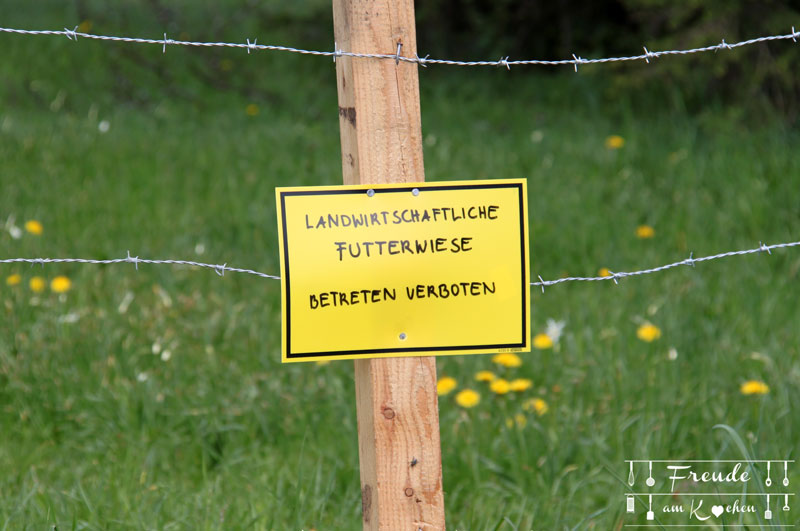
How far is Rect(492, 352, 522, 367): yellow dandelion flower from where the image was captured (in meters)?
2.53

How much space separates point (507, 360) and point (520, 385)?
A: 0.59ft

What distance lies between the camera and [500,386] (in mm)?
2379

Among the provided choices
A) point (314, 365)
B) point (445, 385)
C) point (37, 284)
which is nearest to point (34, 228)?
point (37, 284)

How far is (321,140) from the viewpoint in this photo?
4.88m

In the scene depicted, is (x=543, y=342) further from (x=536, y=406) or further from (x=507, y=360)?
(x=536, y=406)

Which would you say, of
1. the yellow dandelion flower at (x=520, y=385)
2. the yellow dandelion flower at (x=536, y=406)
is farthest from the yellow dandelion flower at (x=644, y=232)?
the yellow dandelion flower at (x=536, y=406)

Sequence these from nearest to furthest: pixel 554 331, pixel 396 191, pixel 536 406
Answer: pixel 396 191 → pixel 536 406 → pixel 554 331

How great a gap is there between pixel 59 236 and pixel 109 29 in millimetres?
4780

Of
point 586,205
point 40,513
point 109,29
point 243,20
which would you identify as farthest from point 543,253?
point 243,20

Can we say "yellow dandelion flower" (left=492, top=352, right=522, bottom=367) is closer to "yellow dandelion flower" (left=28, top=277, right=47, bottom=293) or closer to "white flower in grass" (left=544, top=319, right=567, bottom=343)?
"white flower in grass" (left=544, top=319, right=567, bottom=343)

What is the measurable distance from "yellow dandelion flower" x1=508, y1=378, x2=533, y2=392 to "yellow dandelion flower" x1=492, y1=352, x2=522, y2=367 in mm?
62

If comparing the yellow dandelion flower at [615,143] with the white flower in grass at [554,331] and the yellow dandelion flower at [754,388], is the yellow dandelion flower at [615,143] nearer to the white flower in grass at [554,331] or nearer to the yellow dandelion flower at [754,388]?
the white flower in grass at [554,331]

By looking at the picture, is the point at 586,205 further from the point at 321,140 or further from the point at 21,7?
the point at 21,7

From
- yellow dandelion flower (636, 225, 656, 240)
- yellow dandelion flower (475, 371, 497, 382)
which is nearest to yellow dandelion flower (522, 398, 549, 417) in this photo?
yellow dandelion flower (475, 371, 497, 382)
